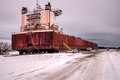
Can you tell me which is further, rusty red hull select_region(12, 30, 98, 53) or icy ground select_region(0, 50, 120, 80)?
rusty red hull select_region(12, 30, 98, 53)

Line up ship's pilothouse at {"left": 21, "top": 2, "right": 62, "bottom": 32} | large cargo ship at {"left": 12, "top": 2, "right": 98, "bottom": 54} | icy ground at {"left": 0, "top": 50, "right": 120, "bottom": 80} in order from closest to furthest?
icy ground at {"left": 0, "top": 50, "right": 120, "bottom": 80}, large cargo ship at {"left": 12, "top": 2, "right": 98, "bottom": 54}, ship's pilothouse at {"left": 21, "top": 2, "right": 62, "bottom": 32}

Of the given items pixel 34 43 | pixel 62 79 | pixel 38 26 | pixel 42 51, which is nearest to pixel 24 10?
pixel 38 26

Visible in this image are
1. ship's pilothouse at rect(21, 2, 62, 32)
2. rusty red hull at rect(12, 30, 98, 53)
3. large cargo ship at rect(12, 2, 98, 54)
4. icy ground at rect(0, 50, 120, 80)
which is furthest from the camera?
ship's pilothouse at rect(21, 2, 62, 32)

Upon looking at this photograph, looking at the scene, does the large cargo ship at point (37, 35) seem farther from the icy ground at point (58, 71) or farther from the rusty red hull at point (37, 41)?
the icy ground at point (58, 71)

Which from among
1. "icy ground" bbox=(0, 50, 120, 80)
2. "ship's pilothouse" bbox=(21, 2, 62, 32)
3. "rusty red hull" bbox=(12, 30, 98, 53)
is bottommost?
"icy ground" bbox=(0, 50, 120, 80)

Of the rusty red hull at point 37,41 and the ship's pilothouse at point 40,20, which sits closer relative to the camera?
the rusty red hull at point 37,41

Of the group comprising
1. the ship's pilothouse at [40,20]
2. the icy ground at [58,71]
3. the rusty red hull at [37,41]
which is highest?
the ship's pilothouse at [40,20]

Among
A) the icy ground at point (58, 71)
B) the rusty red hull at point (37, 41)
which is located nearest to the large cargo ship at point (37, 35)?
the rusty red hull at point (37, 41)

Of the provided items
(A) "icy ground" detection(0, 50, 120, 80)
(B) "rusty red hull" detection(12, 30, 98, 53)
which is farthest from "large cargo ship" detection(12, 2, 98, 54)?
(A) "icy ground" detection(0, 50, 120, 80)

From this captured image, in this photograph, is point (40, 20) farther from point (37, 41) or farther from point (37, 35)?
point (37, 41)

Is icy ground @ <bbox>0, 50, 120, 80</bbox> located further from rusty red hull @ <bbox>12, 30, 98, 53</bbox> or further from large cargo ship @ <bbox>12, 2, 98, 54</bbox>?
large cargo ship @ <bbox>12, 2, 98, 54</bbox>

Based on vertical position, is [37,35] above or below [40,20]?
below

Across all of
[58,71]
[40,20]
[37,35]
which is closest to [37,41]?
[37,35]

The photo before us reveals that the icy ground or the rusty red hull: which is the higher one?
the rusty red hull
